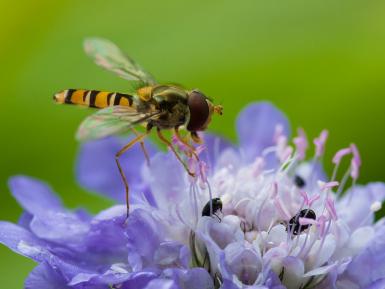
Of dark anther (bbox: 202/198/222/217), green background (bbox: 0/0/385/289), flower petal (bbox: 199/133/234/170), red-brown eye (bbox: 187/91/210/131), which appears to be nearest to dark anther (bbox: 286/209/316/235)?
dark anther (bbox: 202/198/222/217)

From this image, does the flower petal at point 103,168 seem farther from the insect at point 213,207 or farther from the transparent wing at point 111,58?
the insect at point 213,207

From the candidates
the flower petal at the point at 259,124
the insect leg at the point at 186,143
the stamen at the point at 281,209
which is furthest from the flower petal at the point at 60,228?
the flower petal at the point at 259,124

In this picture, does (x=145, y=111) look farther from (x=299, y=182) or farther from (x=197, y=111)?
(x=299, y=182)

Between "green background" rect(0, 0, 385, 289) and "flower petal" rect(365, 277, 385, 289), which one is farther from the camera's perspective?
"green background" rect(0, 0, 385, 289)

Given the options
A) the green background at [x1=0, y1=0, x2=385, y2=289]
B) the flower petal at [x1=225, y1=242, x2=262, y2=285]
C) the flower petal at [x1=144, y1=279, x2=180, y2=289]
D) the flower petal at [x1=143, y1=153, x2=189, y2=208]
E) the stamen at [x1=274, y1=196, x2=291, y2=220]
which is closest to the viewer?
the flower petal at [x1=144, y1=279, x2=180, y2=289]

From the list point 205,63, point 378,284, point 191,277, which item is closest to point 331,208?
point 378,284

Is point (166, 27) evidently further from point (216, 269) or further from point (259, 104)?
point (216, 269)

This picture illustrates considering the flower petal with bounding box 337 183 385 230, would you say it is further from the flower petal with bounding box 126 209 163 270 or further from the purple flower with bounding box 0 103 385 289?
the flower petal with bounding box 126 209 163 270
